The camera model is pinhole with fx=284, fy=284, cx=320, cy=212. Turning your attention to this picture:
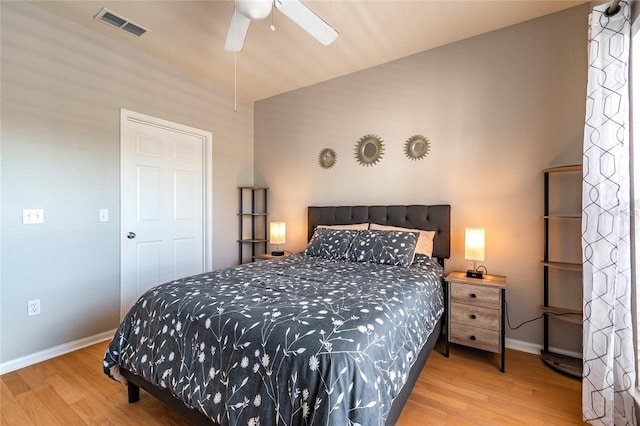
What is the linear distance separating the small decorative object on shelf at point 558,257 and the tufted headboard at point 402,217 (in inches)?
29.6

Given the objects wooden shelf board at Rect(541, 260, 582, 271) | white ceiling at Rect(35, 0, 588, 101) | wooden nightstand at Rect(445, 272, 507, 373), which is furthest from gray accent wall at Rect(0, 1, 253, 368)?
wooden shelf board at Rect(541, 260, 582, 271)

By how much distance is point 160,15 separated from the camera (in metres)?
2.33

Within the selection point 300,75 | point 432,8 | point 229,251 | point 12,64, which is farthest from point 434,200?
point 12,64

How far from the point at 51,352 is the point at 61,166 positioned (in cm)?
155

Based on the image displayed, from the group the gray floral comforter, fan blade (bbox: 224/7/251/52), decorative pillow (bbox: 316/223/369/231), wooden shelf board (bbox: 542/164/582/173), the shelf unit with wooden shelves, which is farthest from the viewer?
the shelf unit with wooden shelves

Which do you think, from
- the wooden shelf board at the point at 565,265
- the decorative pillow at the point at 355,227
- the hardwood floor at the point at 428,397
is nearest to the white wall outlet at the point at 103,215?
the hardwood floor at the point at 428,397

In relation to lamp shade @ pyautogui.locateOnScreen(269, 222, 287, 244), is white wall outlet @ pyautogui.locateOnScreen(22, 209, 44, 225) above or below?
above

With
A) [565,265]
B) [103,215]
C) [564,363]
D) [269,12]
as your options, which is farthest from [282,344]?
[103,215]

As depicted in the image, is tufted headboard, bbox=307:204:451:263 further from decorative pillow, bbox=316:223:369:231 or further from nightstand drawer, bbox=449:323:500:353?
Result: nightstand drawer, bbox=449:323:500:353

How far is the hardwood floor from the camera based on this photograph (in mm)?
1640

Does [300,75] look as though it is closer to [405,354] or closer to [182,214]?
[182,214]

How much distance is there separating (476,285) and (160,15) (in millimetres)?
3344

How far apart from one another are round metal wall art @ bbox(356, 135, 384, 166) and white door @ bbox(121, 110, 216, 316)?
192cm

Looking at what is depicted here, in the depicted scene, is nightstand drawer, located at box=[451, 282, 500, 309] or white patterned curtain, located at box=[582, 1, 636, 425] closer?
white patterned curtain, located at box=[582, 1, 636, 425]
